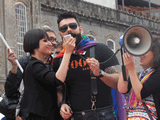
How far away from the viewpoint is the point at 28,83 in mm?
3125

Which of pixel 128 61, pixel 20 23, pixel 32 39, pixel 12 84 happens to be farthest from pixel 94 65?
pixel 20 23

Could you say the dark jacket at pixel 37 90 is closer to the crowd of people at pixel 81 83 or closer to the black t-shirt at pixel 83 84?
the crowd of people at pixel 81 83

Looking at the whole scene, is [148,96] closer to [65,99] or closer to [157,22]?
[65,99]

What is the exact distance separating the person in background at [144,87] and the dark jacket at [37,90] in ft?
2.81

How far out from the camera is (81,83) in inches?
126

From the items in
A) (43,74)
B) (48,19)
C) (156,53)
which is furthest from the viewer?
(48,19)

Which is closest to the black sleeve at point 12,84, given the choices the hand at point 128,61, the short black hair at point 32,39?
the short black hair at point 32,39

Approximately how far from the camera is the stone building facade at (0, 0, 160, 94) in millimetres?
15039

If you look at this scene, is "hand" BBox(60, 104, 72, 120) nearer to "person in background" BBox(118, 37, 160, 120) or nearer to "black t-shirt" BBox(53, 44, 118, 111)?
"black t-shirt" BBox(53, 44, 118, 111)

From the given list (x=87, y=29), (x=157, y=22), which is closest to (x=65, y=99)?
(x=87, y=29)

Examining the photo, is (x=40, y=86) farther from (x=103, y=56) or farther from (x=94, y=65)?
(x=103, y=56)

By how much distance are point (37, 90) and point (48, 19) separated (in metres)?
15.1

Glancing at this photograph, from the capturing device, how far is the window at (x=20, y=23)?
15.9 m

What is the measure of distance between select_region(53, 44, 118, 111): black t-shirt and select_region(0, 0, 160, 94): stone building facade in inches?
461
